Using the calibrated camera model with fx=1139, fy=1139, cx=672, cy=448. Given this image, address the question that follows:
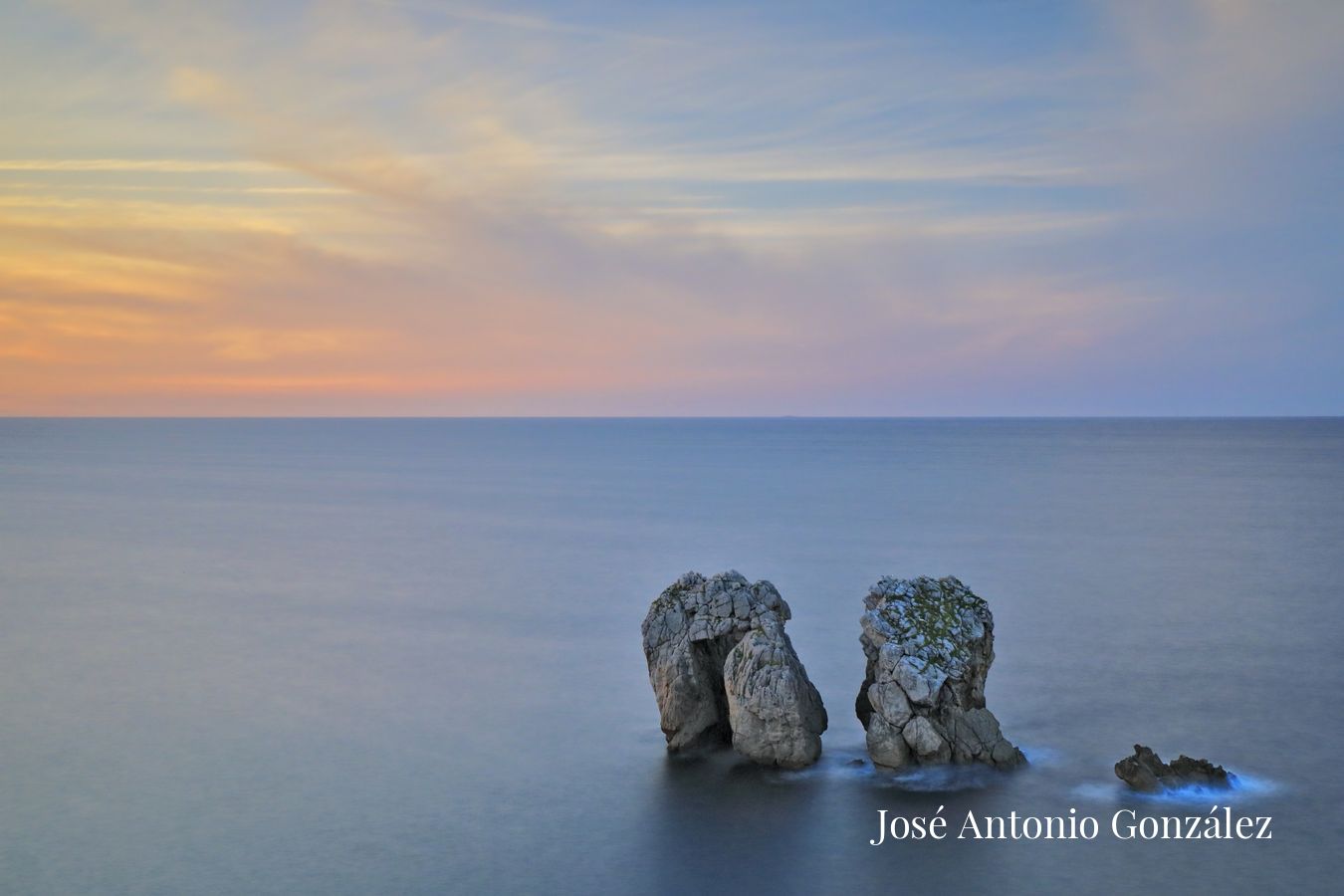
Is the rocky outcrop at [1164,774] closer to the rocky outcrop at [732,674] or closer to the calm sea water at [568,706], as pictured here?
the calm sea water at [568,706]

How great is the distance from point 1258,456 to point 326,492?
146 meters

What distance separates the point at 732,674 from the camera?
1020 inches

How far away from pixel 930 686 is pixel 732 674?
14.4 feet

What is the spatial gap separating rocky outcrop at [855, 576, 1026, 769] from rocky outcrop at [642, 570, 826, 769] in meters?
1.79

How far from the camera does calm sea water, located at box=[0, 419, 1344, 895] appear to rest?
72.4 feet

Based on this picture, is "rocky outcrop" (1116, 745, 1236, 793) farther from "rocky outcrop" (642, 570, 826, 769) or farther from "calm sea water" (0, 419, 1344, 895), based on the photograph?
"rocky outcrop" (642, 570, 826, 769)

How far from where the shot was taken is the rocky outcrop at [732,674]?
84.2 feet

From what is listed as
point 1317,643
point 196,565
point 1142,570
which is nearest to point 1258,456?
point 1142,570

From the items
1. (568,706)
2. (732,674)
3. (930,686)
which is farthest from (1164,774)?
(568,706)

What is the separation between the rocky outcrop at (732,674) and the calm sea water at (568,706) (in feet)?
2.71

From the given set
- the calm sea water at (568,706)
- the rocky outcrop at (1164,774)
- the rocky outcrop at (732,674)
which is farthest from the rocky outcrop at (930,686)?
the rocky outcrop at (1164,774)

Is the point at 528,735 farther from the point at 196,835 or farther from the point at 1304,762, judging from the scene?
the point at 1304,762

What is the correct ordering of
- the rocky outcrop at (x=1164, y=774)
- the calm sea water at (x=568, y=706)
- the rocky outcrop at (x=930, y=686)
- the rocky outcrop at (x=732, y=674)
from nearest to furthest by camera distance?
the calm sea water at (x=568, y=706) → the rocky outcrop at (x=1164, y=774) → the rocky outcrop at (x=930, y=686) → the rocky outcrop at (x=732, y=674)

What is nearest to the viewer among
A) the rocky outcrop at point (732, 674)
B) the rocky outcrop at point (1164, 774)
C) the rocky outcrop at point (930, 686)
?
the rocky outcrop at point (1164, 774)
